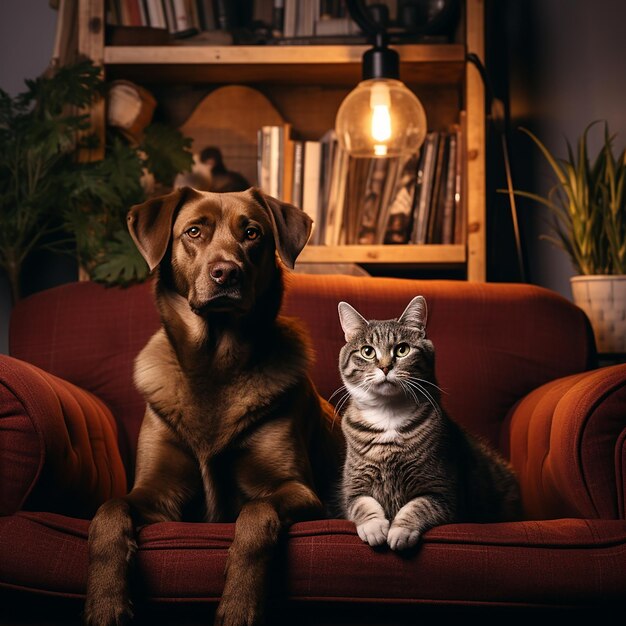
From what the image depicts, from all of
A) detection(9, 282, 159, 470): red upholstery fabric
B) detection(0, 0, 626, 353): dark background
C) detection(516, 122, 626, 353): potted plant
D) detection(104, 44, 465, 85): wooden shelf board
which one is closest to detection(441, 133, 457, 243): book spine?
detection(0, 0, 626, 353): dark background

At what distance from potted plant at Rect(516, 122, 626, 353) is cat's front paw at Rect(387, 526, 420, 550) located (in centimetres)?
137

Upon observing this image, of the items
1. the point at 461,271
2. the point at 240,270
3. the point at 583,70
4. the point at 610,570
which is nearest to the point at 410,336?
the point at 240,270

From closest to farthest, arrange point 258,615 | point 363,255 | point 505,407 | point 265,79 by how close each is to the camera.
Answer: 1. point 258,615
2. point 505,407
3. point 363,255
4. point 265,79

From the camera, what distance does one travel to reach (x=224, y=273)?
1595 mm

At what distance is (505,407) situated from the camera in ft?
7.39

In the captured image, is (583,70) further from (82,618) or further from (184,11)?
(82,618)

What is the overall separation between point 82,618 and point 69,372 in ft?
3.59

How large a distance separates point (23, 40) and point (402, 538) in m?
2.60

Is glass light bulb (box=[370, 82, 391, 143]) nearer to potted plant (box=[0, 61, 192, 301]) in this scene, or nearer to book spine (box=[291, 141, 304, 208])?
book spine (box=[291, 141, 304, 208])

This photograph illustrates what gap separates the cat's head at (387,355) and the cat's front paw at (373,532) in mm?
274

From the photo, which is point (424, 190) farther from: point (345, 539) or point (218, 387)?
point (345, 539)

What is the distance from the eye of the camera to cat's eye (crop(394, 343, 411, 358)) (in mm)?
1555

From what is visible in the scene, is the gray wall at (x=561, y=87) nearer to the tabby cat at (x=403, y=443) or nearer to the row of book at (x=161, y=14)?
the row of book at (x=161, y=14)

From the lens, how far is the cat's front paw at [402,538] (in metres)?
1.30
